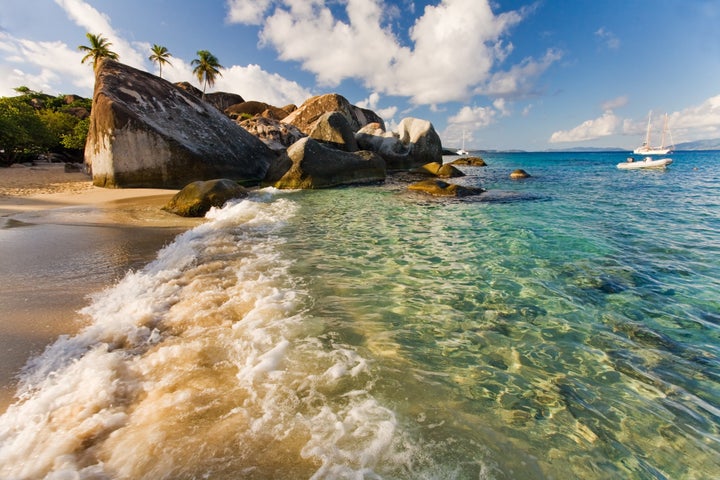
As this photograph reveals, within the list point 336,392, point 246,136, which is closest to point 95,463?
point 336,392

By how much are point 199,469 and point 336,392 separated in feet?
3.45

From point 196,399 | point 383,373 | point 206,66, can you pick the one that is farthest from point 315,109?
point 196,399

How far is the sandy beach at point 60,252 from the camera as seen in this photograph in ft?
11.0

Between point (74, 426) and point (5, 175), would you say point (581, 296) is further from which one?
point (5, 175)

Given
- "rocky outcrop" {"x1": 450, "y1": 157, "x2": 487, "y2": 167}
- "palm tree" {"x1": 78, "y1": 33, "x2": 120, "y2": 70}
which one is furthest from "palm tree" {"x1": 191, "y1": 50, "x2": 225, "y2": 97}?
"rocky outcrop" {"x1": 450, "y1": 157, "x2": 487, "y2": 167}

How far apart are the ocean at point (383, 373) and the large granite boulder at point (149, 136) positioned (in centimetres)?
1013

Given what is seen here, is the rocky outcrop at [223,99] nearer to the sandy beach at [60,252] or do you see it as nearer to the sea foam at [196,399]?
the sandy beach at [60,252]

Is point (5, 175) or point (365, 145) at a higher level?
point (365, 145)

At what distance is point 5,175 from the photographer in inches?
643

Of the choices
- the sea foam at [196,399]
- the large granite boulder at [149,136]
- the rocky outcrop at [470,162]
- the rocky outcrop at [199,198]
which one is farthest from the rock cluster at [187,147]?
the rocky outcrop at [470,162]

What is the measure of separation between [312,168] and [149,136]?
7.18 meters

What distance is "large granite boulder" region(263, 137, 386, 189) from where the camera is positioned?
657 inches

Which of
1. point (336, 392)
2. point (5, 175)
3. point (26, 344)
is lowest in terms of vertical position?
point (336, 392)

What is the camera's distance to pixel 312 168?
1694cm
